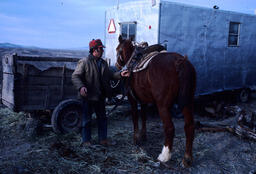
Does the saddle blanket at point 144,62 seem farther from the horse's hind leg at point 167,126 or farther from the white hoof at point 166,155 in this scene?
the white hoof at point 166,155

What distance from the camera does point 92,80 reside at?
4715 mm

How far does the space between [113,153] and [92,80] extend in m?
1.47

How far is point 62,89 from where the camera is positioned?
5.59 meters

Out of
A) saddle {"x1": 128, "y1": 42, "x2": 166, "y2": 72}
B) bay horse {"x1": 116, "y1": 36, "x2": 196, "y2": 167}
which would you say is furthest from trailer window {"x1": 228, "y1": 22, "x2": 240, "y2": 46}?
bay horse {"x1": 116, "y1": 36, "x2": 196, "y2": 167}

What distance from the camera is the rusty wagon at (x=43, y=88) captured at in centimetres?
503

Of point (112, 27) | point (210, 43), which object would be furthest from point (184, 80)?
point (112, 27)

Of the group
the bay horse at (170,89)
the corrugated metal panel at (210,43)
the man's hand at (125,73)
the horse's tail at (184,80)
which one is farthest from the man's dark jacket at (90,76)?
the corrugated metal panel at (210,43)

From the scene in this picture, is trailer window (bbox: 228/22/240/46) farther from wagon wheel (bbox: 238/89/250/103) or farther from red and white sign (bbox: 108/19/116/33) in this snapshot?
red and white sign (bbox: 108/19/116/33)

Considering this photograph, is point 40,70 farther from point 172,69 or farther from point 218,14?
point 218,14

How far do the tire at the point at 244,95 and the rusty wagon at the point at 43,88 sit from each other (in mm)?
7495

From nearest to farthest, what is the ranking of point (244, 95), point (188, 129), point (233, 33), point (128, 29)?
point (188, 129)
point (128, 29)
point (233, 33)
point (244, 95)

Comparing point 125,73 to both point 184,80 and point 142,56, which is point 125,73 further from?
point 184,80

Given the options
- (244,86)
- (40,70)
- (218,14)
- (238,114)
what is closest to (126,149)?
(40,70)

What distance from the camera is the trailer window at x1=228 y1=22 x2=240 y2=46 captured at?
30.1ft
